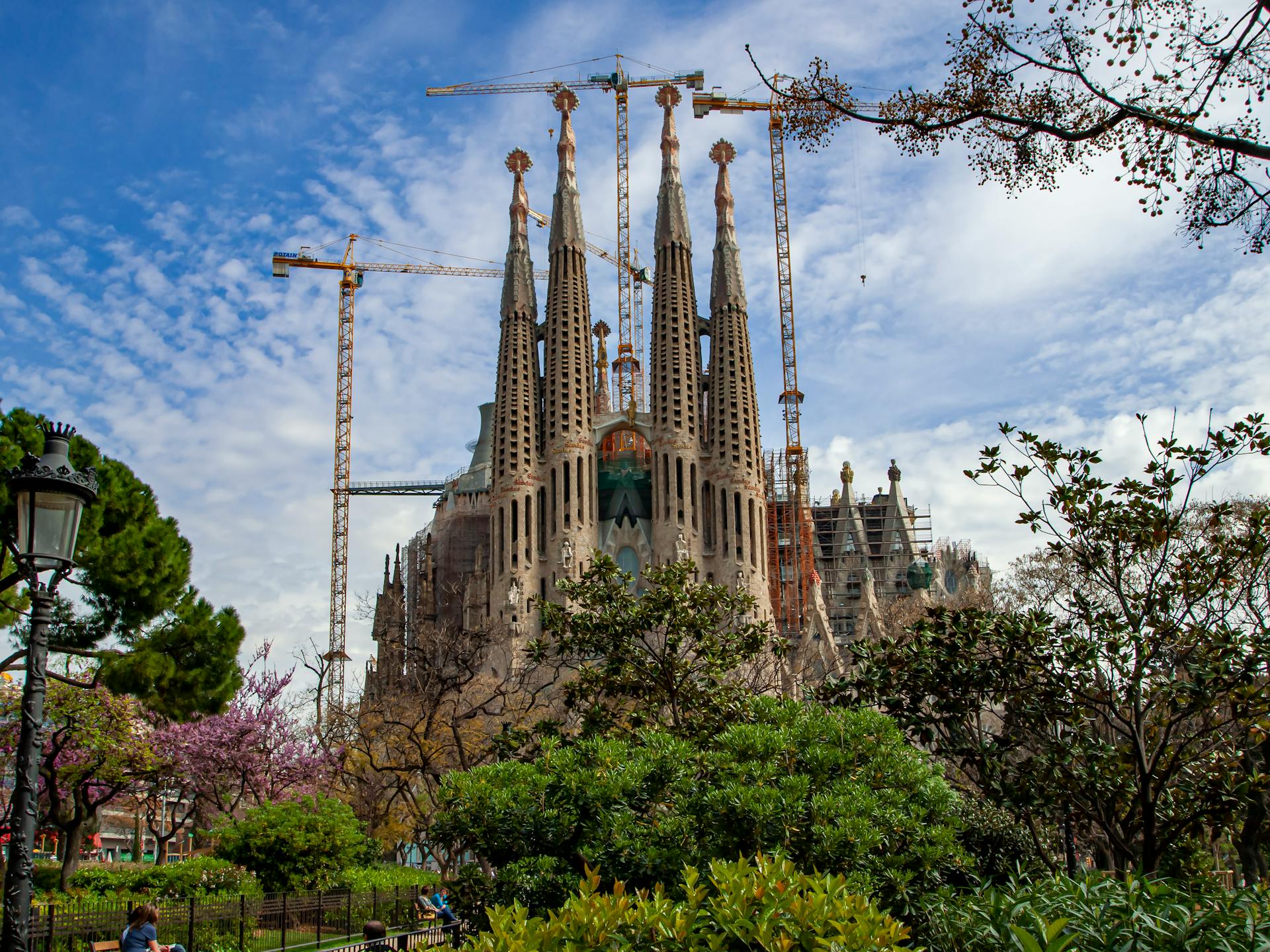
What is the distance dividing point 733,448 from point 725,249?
449 inches

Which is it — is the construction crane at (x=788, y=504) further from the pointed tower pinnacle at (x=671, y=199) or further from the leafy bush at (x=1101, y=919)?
the leafy bush at (x=1101, y=919)

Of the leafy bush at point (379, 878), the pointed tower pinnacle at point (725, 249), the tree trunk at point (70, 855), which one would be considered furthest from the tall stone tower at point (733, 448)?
the tree trunk at point (70, 855)

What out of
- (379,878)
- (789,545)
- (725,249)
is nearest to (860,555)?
(789,545)

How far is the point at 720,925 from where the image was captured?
214 inches

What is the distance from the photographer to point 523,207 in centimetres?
6462

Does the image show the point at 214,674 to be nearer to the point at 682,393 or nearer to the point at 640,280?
the point at 682,393

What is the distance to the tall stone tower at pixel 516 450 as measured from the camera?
2264 inches

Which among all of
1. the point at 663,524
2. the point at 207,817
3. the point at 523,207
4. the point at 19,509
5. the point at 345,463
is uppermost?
the point at 523,207

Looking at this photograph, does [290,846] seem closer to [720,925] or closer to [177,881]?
[177,881]

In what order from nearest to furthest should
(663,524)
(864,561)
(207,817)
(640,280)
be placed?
(207,817) < (663,524) < (864,561) < (640,280)

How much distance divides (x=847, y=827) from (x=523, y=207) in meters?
59.8

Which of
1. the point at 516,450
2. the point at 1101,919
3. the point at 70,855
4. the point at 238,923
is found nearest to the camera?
the point at 1101,919

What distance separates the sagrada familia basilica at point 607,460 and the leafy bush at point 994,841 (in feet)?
146

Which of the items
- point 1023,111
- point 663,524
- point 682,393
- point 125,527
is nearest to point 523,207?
point 682,393
